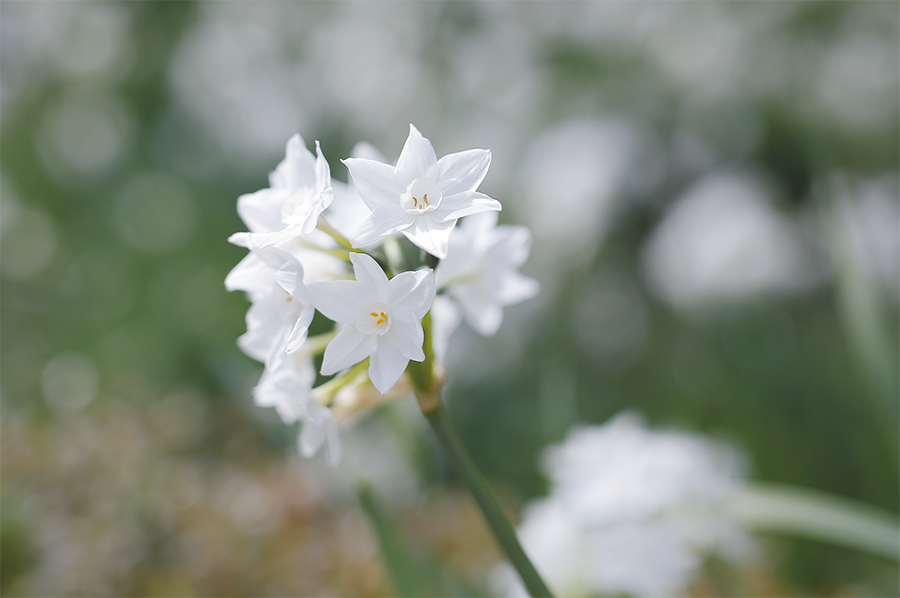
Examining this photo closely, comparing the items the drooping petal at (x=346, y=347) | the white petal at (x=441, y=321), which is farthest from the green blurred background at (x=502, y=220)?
the drooping petal at (x=346, y=347)

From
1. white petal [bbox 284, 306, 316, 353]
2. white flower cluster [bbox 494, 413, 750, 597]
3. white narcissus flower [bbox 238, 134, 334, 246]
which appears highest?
white narcissus flower [bbox 238, 134, 334, 246]

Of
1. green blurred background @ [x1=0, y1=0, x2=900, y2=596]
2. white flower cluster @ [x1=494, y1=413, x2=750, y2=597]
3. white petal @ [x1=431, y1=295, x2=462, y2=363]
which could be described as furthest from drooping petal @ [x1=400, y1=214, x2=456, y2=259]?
green blurred background @ [x1=0, y1=0, x2=900, y2=596]

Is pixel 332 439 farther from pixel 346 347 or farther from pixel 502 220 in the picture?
pixel 502 220

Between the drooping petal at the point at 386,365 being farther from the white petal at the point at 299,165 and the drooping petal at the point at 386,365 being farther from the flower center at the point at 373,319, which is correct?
the white petal at the point at 299,165

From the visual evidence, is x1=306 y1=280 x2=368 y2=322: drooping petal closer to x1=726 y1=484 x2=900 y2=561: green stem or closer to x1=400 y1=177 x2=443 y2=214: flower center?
x1=400 y1=177 x2=443 y2=214: flower center

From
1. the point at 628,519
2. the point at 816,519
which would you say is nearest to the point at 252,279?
the point at 628,519

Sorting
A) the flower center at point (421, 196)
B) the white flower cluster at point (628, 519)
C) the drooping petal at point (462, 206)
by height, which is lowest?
the white flower cluster at point (628, 519)

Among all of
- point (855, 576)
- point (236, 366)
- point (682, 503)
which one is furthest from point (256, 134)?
point (855, 576)
